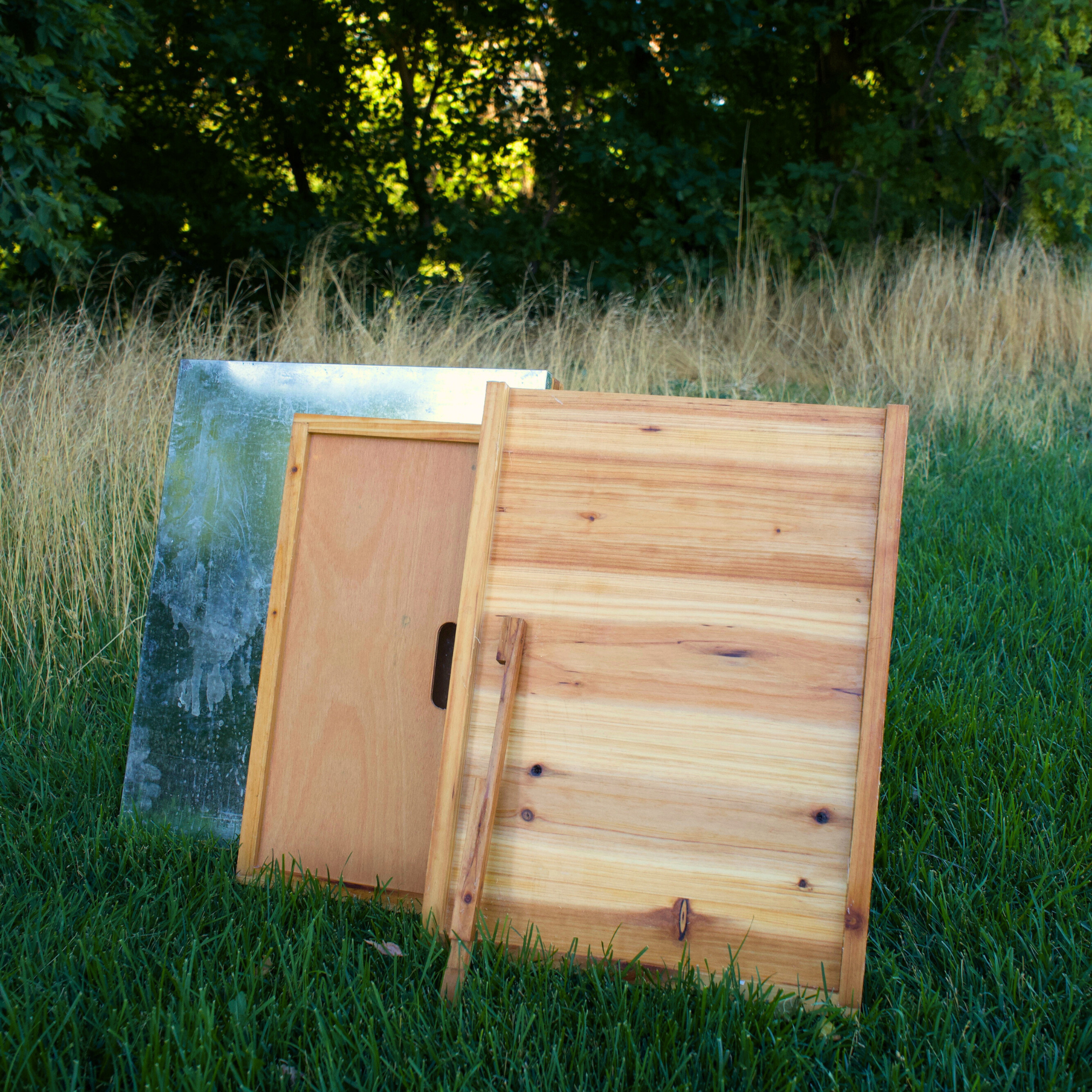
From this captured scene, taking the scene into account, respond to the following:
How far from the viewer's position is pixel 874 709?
177cm

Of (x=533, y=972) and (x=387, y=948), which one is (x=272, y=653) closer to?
(x=387, y=948)

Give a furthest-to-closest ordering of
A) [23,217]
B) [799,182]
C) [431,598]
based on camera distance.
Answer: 1. [799,182]
2. [23,217]
3. [431,598]

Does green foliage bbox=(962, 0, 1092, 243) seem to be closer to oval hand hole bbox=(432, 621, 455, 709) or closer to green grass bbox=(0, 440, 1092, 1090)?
green grass bbox=(0, 440, 1092, 1090)

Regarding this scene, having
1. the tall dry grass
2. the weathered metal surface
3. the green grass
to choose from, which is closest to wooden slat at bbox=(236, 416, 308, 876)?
the green grass

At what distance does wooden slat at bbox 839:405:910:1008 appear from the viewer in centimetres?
170

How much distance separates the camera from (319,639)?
7.53 ft

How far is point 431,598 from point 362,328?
375 cm

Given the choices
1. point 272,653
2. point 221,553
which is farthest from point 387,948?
point 221,553

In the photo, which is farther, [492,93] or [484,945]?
[492,93]

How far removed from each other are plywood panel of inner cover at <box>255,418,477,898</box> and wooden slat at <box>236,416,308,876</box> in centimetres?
2

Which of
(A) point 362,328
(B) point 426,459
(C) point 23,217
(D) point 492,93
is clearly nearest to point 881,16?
(D) point 492,93

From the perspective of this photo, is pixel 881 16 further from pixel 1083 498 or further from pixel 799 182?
pixel 1083 498

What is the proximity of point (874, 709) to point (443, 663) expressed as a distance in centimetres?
104

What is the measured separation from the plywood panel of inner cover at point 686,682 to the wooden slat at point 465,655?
0.02 m
